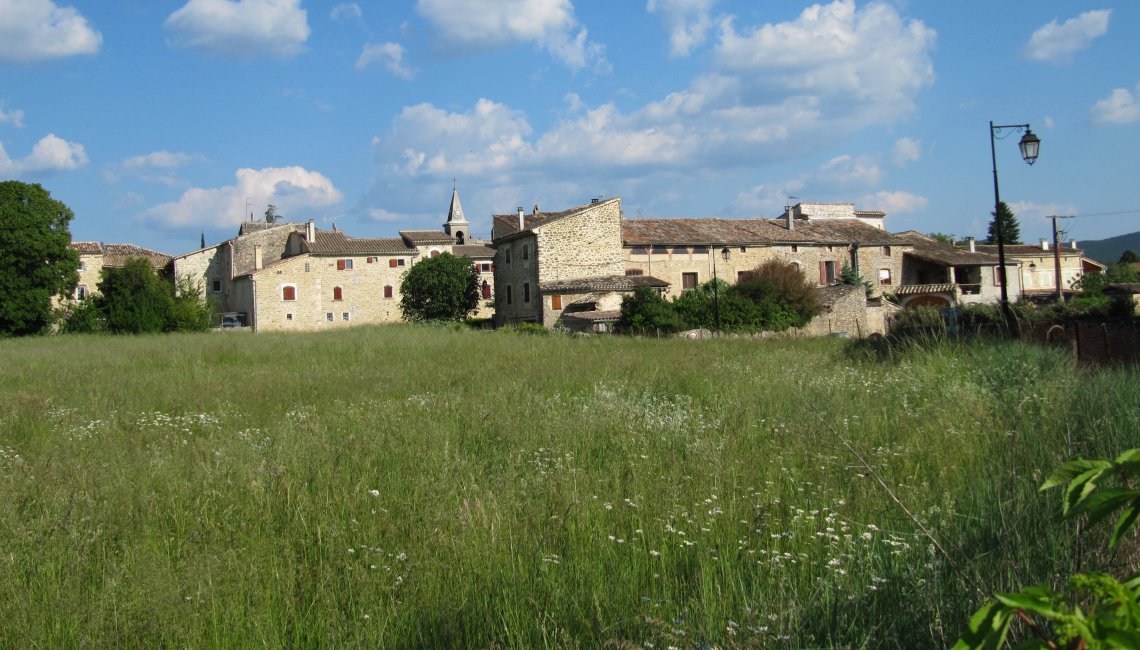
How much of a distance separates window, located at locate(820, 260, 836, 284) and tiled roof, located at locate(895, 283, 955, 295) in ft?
13.7

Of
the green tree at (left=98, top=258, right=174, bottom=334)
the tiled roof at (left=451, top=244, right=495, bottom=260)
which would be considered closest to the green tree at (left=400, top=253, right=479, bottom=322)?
the tiled roof at (left=451, top=244, right=495, bottom=260)

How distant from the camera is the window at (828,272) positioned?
49625 mm

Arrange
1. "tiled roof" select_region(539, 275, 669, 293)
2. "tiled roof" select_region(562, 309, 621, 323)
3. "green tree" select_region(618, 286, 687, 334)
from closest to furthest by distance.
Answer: "green tree" select_region(618, 286, 687, 334) → "tiled roof" select_region(562, 309, 621, 323) → "tiled roof" select_region(539, 275, 669, 293)

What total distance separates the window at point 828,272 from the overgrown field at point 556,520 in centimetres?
4233

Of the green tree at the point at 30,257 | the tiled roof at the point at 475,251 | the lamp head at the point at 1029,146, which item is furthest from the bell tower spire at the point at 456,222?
the lamp head at the point at 1029,146

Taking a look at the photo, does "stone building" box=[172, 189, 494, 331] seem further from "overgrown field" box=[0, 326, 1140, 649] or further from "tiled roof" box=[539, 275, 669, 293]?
"overgrown field" box=[0, 326, 1140, 649]

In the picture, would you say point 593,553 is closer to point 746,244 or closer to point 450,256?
point 746,244

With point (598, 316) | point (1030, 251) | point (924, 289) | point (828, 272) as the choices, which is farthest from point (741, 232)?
point (1030, 251)

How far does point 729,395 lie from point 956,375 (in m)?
2.76

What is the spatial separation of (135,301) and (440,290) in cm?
1740

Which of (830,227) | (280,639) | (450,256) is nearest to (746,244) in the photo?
(830,227)

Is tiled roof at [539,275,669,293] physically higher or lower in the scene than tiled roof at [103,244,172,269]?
lower

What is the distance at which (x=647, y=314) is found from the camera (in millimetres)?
35062

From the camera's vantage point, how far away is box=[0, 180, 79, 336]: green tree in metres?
42.9
